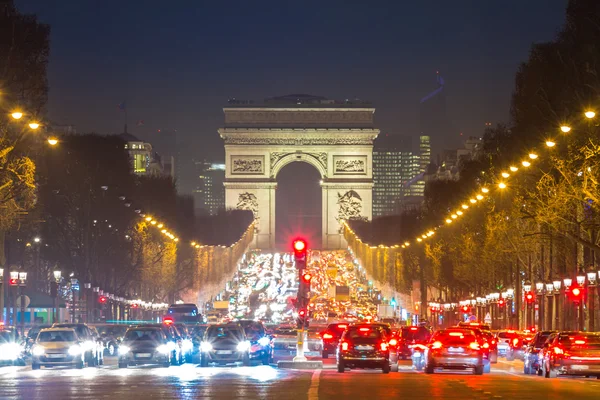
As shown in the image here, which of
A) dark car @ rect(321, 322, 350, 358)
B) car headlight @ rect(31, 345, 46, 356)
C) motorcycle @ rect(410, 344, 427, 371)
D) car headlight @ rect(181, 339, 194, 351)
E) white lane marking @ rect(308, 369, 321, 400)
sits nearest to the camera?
white lane marking @ rect(308, 369, 321, 400)

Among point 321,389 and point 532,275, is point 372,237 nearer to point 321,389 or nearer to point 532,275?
point 532,275

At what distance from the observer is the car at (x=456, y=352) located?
141 ft

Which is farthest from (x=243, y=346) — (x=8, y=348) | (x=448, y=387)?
(x=448, y=387)

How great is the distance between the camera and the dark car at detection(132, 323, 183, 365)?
4891 centimetres

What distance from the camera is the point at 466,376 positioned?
42094 millimetres

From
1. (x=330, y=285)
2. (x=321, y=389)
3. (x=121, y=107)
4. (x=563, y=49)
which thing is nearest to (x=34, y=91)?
(x=563, y=49)

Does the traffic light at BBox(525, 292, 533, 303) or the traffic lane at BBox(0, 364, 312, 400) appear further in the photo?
the traffic light at BBox(525, 292, 533, 303)

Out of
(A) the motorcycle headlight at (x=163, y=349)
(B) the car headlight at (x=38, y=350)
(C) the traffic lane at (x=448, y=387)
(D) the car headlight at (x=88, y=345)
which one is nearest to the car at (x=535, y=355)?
(C) the traffic lane at (x=448, y=387)

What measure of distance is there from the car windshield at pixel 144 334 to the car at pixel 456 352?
948 centimetres

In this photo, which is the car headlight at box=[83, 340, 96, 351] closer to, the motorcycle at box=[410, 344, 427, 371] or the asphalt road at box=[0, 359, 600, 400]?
the asphalt road at box=[0, 359, 600, 400]

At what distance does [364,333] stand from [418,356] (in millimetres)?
12726

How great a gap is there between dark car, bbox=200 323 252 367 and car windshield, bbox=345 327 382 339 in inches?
211

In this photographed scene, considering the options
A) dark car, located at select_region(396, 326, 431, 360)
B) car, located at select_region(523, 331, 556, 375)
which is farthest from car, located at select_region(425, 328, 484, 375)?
dark car, located at select_region(396, 326, 431, 360)

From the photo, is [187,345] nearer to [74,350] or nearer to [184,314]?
[74,350]
